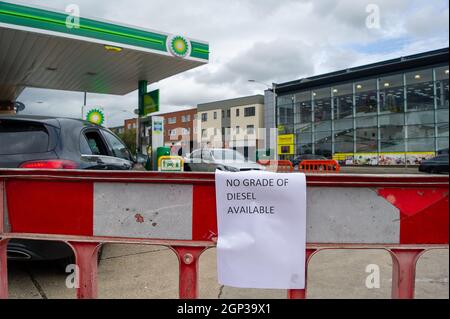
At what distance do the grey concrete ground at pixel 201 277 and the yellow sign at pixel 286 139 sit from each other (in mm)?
35477

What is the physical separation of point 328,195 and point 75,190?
1.34m

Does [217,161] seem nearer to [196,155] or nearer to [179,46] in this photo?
[196,155]

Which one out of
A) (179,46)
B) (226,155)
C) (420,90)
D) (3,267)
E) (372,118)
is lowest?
(3,267)

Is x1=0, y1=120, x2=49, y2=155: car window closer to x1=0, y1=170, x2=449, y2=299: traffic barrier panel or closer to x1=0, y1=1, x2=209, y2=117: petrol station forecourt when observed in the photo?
x1=0, y1=170, x2=449, y2=299: traffic barrier panel

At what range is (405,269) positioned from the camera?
5.73ft

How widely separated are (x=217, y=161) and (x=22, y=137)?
10.2 meters

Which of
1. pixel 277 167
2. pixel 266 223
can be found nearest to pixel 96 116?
pixel 277 167

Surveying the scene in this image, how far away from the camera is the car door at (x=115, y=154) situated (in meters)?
4.09

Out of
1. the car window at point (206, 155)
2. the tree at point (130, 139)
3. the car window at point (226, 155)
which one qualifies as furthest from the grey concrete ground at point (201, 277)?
the tree at point (130, 139)

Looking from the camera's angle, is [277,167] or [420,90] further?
[420,90]

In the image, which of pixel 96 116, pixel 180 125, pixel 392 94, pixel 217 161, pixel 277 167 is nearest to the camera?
pixel 217 161

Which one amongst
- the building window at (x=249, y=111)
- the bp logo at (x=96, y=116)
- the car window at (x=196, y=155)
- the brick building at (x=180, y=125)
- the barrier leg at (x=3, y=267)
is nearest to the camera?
the barrier leg at (x=3, y=267)

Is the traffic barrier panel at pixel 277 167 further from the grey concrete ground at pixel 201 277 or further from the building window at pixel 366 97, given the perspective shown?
the building window at pixel 366 97
